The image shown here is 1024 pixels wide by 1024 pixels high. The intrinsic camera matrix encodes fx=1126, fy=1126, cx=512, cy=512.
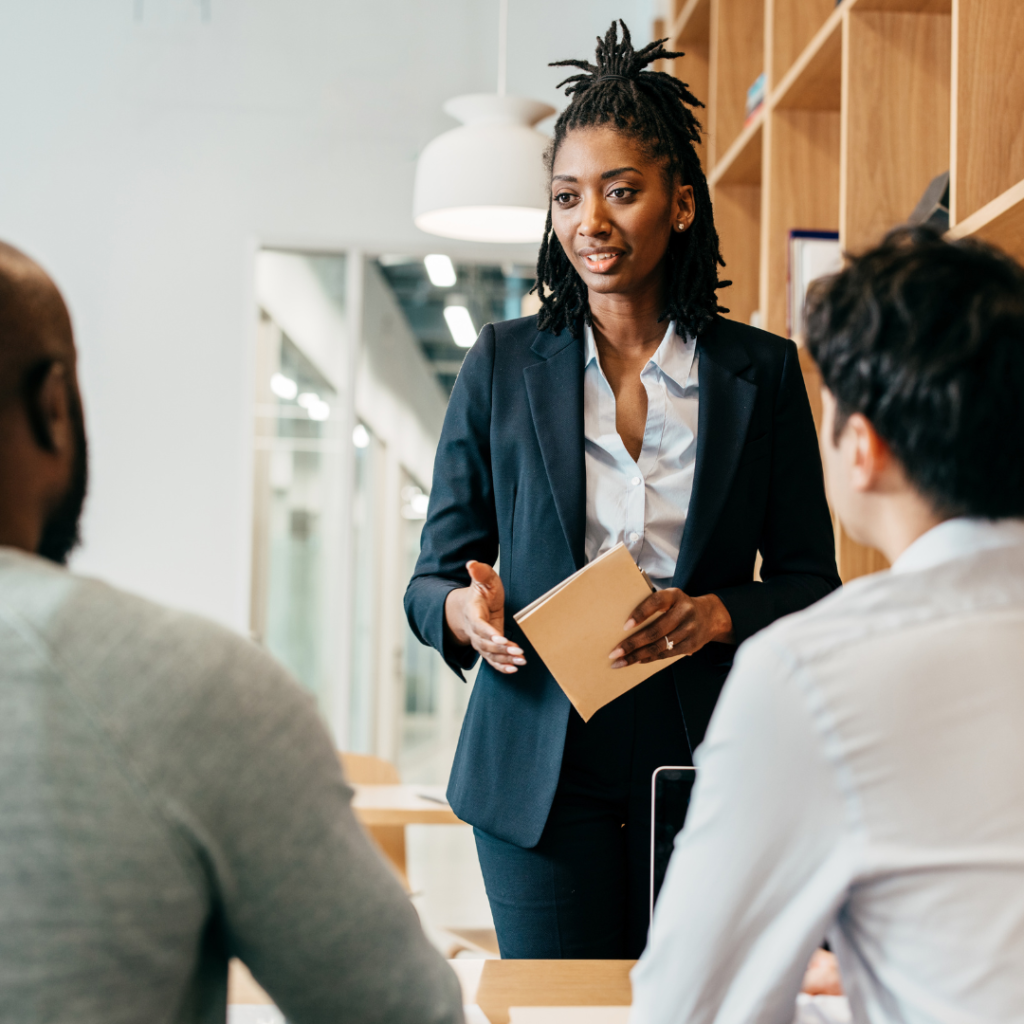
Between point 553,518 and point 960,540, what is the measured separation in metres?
0.78

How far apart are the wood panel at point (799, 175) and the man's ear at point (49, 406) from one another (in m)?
2.51

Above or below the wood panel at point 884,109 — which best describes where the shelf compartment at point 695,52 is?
above

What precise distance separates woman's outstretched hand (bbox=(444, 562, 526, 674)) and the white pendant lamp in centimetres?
188

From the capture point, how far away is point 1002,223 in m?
1.72

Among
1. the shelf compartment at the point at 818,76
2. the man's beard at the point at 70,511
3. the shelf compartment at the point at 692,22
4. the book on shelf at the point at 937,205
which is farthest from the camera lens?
the shelf compartment at the point at 692,22

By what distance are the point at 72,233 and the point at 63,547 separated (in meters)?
3.80

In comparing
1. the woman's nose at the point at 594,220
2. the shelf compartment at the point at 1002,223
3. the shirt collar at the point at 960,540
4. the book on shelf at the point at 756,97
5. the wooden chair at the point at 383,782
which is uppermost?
the book on shelf at the point at 756,97

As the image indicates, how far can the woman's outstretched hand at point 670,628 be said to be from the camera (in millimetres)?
1390

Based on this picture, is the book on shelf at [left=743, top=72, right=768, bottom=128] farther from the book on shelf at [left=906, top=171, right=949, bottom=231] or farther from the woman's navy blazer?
the woman's navy blazer

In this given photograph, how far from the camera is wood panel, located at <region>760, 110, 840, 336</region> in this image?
115 inches

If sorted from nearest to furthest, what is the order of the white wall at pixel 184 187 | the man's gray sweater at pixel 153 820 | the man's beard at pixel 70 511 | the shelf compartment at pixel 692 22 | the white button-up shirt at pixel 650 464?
the man's gray sweater at pixel 153 820
the man's beard at pixel 70 511
the white button-up shirt at pixel 650 464
the shelf compartment at pixel 692 22
the white wall at pixel 184 187

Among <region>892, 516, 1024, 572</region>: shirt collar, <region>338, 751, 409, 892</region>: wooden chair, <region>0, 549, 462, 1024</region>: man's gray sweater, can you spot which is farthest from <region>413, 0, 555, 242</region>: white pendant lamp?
<region>0, 549, 462, 1024</region>: man's gray sweater

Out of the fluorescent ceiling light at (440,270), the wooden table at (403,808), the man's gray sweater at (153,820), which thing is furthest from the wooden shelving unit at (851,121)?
the wooden table at (403,808)

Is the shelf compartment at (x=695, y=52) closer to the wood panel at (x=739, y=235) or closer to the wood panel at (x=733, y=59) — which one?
the wood panel at (x=733, y=59)
